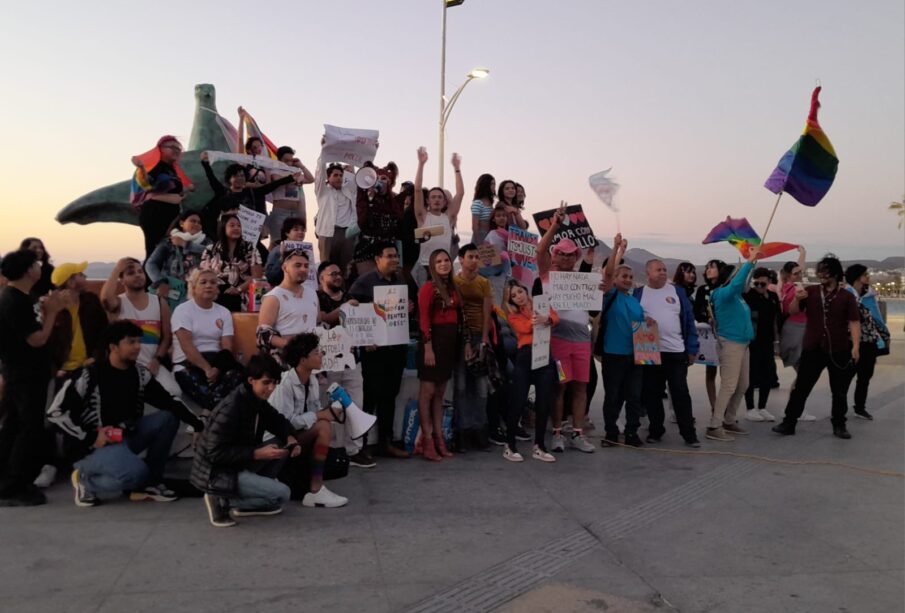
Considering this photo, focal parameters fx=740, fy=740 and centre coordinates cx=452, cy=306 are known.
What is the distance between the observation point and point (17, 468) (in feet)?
17.3

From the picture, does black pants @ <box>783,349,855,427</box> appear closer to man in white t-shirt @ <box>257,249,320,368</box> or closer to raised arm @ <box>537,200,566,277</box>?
raised arm @ <box>537,200,566,277</box>

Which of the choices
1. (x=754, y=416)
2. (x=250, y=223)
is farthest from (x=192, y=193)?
(x=754, y=416)

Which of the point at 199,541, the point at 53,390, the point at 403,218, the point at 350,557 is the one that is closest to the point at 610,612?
the point at 350,557

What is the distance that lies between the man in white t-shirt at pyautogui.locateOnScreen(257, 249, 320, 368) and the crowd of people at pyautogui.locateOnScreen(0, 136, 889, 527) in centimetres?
2

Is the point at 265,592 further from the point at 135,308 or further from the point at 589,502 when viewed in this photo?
the point at 135,308

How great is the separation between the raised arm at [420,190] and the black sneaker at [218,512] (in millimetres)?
4483

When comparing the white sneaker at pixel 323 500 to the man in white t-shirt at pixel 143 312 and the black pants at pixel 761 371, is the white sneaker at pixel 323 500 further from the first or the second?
the black pants at pixel 761 371

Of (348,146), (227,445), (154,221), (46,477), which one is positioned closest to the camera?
(227,445)

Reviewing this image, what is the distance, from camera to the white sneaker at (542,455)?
685 centimetres

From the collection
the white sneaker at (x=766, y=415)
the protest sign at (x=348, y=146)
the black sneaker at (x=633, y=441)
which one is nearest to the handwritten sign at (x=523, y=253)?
the black sneaker at (x=633, y=441)

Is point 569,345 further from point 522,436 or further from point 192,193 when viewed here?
point 192,193

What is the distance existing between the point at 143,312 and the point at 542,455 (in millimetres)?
3740

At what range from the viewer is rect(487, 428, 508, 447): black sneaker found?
764 centimetres

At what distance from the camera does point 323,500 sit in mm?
5430
